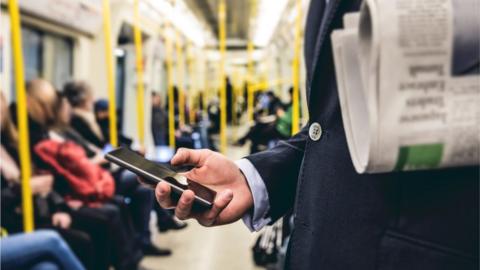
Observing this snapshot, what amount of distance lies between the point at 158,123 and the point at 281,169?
5.38 meters

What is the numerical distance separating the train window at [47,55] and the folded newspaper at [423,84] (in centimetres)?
369

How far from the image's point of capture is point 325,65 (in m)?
0.66

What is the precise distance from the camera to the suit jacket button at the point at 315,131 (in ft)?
2.25

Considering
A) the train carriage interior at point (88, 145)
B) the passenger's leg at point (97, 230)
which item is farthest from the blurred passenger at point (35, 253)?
the passenger's leg at point (97, 230)

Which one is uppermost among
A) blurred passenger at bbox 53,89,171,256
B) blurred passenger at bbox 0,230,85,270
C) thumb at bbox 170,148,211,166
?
thumb at bbox 170,148,211,166

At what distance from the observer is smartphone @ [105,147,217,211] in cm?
76

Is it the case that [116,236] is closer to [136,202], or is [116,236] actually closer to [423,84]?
[136,202]

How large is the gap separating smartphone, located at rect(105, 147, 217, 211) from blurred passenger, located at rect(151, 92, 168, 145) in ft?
17.7

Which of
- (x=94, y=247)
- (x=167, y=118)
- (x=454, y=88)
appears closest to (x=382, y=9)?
(x=454, y=88)

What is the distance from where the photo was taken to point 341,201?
25.7 inches

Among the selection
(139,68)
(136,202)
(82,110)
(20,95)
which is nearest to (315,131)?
(20,95)

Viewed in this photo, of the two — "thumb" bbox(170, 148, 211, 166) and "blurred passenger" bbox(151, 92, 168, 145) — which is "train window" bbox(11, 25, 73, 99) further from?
"thumb" bbox(170, 148, 211, 166)

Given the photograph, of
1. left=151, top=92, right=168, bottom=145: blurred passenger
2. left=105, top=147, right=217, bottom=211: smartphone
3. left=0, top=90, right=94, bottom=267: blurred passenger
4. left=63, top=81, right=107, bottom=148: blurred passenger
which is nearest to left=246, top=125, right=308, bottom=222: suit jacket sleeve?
left=105, top=147, right=217, bottom=211: smartphone

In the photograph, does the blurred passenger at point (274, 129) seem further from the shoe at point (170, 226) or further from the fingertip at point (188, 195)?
the fingertip at point (188, 195)
